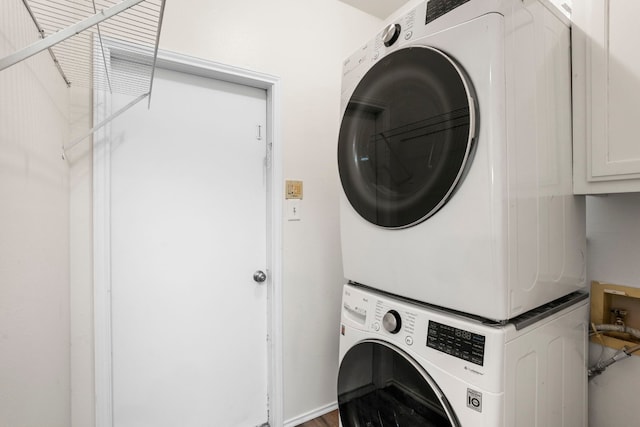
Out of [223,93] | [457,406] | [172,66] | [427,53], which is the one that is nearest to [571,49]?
[427,53]

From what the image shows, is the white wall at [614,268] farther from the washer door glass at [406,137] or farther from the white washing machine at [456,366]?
the washer door glass at [406,137]

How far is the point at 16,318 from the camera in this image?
71 cm

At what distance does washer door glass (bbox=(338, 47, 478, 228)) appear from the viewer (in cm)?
79

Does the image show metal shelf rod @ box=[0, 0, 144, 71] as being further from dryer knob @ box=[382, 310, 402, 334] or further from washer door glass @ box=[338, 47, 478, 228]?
dryer knob @ box=[382, 310, 402, 334]

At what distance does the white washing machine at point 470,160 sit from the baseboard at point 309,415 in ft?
Result: 3.82

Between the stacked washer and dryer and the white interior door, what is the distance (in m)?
0.77

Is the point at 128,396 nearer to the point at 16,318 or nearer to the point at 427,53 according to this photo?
the point at 16,318

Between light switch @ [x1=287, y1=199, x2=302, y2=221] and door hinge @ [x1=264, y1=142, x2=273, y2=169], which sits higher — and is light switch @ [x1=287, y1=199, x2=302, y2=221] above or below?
below

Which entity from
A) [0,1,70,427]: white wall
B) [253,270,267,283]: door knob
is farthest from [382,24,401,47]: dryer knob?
[253,270,267,283]: door knob

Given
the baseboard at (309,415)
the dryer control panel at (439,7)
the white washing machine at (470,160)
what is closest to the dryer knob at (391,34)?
the white washing machine at (470,160)

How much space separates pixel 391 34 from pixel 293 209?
1.01 metres

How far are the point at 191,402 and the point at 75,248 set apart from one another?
0.98 meters

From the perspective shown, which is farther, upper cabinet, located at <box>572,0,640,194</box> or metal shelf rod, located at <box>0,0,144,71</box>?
upper cabinet, located at <box>572,0,640,194</box>

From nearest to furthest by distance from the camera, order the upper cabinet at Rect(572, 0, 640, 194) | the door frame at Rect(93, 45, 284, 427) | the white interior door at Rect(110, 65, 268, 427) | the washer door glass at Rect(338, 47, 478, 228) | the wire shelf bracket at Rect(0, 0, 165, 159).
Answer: the washer door glass at Rect(338, 47, 478, 228), the upper cabinet at Rect(572, 0, 640, 194), the wire shelf bracket at Rect(0, 0, 165, 159), the door frame at Rect(93, 45, 284, 427), the white interior door at Rect(110, 65, 268, 427)
